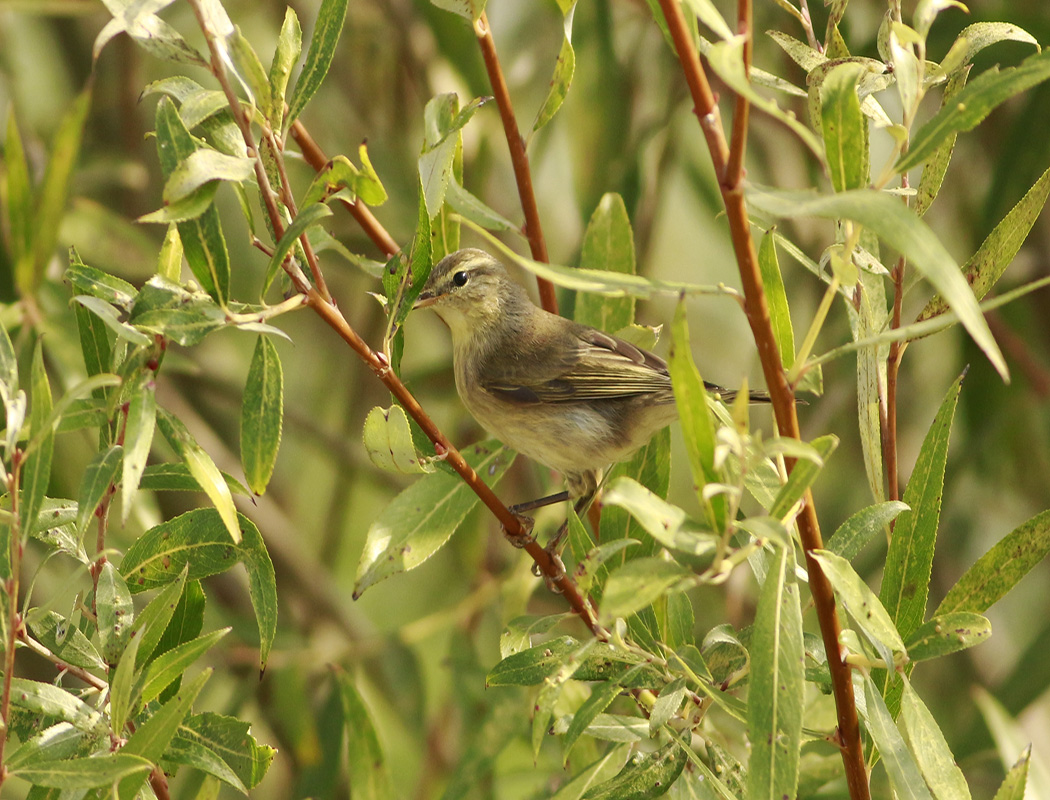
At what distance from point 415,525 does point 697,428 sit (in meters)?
0.83

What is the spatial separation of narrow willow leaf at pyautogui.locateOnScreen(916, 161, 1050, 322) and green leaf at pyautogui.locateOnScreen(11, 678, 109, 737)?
145 cm

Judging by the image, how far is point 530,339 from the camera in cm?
361

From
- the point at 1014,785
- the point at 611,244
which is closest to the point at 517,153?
the point at 611,244

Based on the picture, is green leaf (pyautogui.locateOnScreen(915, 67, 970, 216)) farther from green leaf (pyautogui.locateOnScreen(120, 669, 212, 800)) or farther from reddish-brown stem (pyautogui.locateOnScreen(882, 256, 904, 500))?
green leaf (pyautogui.locateOnScreen(120, 669, 212, 800))

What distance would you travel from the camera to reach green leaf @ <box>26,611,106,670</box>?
5.39ft

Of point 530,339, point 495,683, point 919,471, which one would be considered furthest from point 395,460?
point 530,339

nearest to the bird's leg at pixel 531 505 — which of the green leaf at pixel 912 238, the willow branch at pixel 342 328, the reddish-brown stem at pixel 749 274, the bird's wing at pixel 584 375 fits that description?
the bird's wing at pixel 584 375

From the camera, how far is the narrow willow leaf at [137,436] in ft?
4.53

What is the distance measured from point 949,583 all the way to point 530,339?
6.67 feet

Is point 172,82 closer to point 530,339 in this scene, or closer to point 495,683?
point 495,683

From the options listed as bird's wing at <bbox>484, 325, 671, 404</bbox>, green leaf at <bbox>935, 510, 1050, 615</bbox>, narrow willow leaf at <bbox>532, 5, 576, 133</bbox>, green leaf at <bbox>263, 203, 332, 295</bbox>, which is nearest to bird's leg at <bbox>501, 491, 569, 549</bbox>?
bird's wing at <bbox>484, 325, 671, 404</bbox>

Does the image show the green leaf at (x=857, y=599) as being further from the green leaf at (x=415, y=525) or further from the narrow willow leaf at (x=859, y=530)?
the green leaf at (x=415, y=525)

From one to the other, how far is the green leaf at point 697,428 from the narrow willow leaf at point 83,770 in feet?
2.43

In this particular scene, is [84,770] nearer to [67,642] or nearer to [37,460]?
[67,642]
